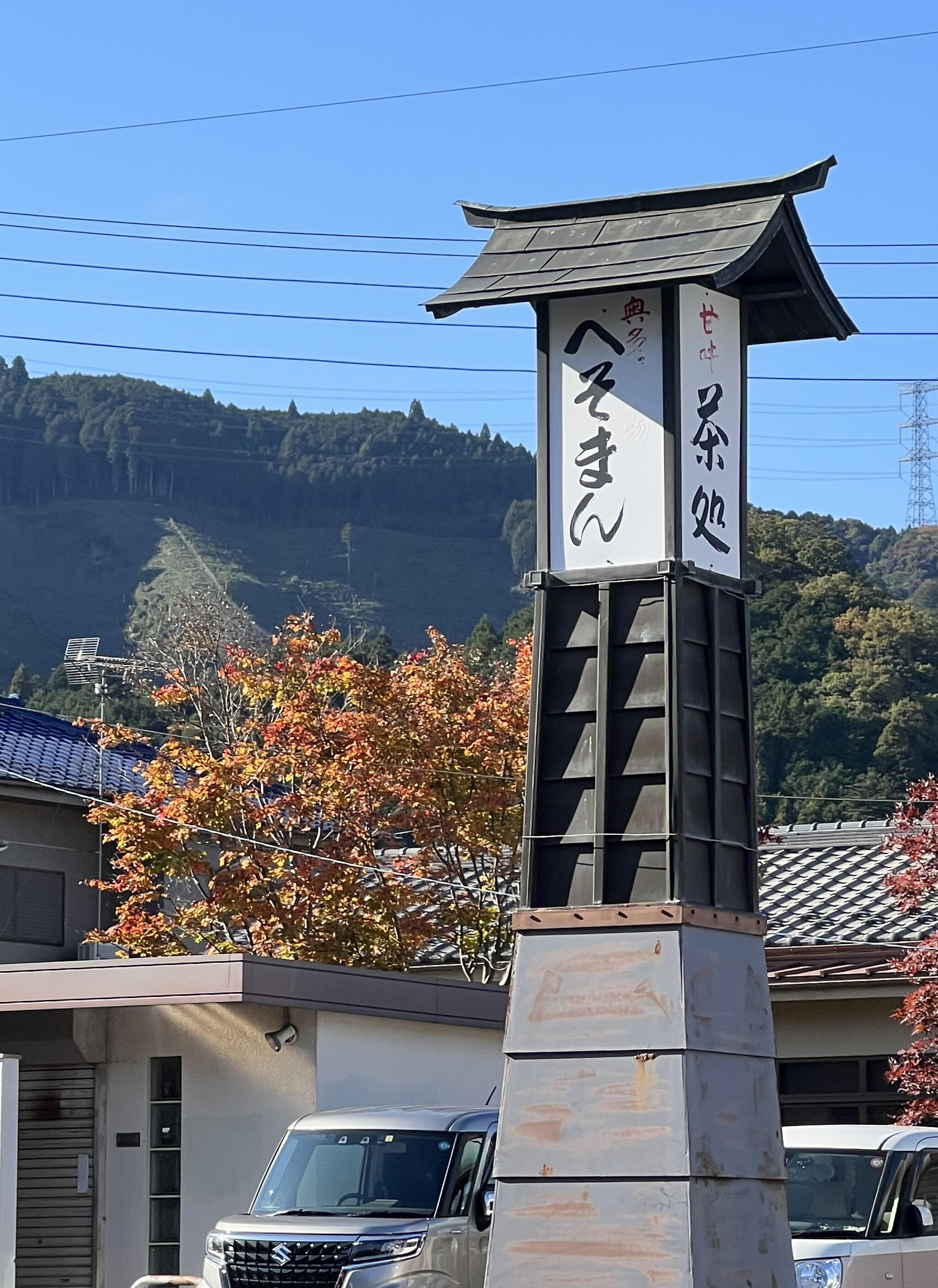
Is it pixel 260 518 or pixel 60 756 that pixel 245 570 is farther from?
pixel 60 756

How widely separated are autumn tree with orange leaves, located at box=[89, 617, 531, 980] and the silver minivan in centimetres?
668

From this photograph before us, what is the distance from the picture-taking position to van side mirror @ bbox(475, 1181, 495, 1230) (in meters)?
12.6

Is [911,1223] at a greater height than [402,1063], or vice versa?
[402,1063]

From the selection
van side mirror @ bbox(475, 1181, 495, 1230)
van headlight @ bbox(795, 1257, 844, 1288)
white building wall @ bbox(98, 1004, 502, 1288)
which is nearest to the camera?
van headlight @ bbox(795, 1257, 844, 1288)

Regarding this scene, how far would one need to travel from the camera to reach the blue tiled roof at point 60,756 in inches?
982

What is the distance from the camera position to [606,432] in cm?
1027

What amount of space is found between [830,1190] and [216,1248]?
14.1 feet

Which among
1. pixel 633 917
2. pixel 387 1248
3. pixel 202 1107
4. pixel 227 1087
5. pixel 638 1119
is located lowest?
pixel 387 1248

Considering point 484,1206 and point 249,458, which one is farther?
point 249,458

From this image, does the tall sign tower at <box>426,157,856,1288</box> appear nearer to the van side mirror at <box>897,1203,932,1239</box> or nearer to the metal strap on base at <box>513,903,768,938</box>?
the metal strap on base at <box>513,903,768,938</box>

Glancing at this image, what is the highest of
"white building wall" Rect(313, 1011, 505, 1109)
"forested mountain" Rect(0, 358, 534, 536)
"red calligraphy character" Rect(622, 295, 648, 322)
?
"forested mountain" Rect(0, 358, 534, 536)

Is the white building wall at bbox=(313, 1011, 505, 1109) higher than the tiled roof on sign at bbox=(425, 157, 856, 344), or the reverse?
the tiled roof on sign at bbox=(425, 157, 856, 344)

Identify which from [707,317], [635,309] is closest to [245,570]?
[707,317]

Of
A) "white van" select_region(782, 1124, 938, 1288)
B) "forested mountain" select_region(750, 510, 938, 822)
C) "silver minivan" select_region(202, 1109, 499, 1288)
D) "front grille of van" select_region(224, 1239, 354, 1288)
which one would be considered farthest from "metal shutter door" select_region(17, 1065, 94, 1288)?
"forested mountain" select_region(750, 510, 938, 822)
